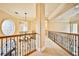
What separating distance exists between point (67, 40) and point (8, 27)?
3.03ft

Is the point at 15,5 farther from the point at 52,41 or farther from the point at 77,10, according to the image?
the point at 77,10

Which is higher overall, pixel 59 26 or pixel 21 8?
pixel 21 8

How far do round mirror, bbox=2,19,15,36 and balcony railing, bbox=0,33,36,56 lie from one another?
7cm

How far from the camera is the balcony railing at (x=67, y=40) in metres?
1.70

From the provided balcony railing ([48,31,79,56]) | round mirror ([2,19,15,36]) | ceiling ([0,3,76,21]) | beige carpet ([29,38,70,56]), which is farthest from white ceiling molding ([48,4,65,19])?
round mirror ([2,19,15,36])

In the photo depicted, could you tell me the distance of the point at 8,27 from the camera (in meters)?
1.73

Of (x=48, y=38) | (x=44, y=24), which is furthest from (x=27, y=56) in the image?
(x=44, y=24)

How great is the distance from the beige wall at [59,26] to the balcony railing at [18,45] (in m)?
0.29

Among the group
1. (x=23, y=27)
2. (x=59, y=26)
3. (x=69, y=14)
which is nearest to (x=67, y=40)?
(x=59, y=26)

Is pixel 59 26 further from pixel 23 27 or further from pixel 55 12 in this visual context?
pixel 23 27

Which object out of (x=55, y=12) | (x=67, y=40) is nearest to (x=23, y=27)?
(x=55, y=12)

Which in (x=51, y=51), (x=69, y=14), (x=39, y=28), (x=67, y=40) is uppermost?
(x=69, y=14)

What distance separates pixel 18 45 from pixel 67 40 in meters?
0.75

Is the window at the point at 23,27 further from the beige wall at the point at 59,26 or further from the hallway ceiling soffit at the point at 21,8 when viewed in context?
the beige wall at the point at 59,26
